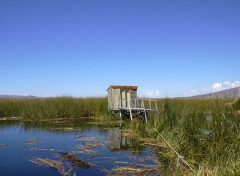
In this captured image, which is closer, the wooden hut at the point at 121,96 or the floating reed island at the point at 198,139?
the floating reed island at the point at 198,139

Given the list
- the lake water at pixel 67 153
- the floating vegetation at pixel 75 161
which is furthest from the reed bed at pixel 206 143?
the floating vegetation at pixel 75 161

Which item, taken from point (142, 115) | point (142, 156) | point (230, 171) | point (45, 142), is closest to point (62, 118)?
point (142, 115)

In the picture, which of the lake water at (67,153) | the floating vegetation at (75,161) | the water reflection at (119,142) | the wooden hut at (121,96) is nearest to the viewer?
the lake water at (67,153)

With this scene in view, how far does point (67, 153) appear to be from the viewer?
10906 mm

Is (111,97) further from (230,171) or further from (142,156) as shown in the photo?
(230,171)

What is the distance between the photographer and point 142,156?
1032 centimetres

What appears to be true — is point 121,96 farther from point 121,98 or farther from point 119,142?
point 119,142

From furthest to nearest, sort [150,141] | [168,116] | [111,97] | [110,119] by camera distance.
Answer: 1. [111,97]
2. [110,119]
3. [168,116]
4. [150,141]

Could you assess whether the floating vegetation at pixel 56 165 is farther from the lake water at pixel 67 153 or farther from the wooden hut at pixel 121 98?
the wooden hut at pixel 121 98

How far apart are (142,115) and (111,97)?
2.79 metres

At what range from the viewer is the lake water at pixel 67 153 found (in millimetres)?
8914

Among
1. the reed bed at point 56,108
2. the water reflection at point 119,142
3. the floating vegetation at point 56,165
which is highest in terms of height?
the reed bed at point 56,108

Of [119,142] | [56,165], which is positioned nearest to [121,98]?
[119,142]

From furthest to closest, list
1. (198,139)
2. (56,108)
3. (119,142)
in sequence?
(56,108) → (119,142) → (198,139)
